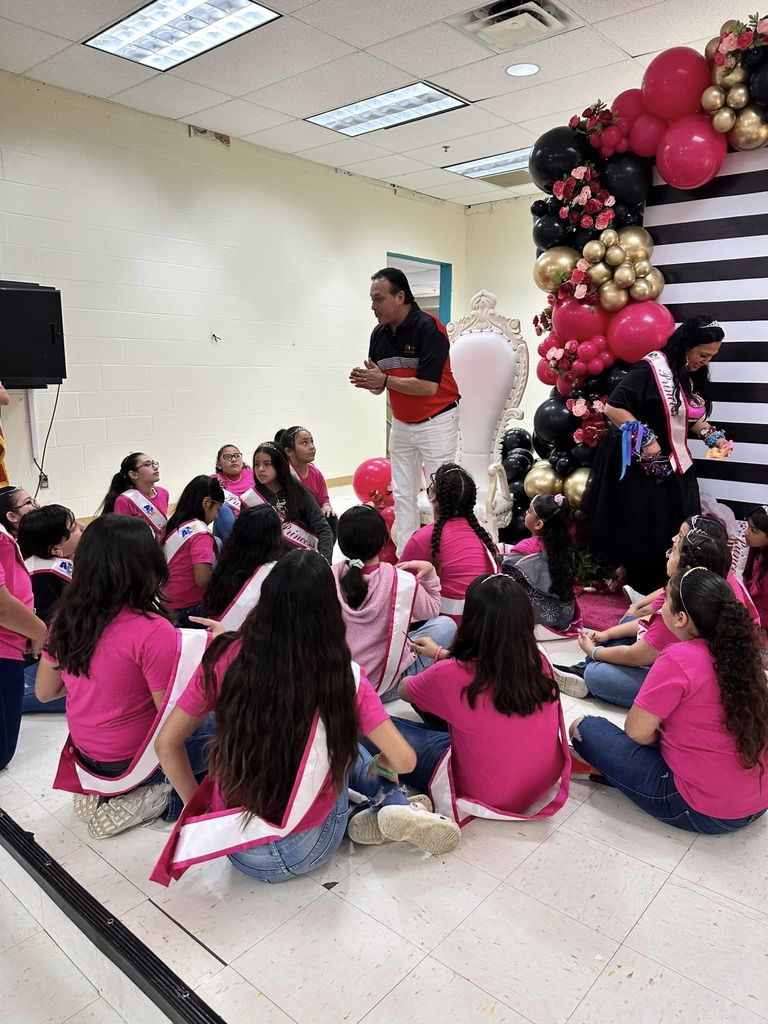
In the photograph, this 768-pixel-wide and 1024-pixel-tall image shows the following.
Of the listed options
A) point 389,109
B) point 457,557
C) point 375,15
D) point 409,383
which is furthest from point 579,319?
point 389,109

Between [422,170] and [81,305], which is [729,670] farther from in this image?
[422,170]

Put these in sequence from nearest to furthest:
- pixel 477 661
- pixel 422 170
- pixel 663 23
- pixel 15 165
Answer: pixel 477 661
pixel 663 23
pixel 15 165
pixel 422 170

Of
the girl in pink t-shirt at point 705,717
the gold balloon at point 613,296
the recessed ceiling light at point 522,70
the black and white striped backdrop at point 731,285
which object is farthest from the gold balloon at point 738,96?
the girl in pink t-shirt at point 705,717

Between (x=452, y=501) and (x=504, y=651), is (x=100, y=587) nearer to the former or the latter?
(x=504, y=651)

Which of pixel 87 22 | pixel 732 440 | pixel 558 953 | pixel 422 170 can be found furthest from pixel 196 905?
pixel 422 170

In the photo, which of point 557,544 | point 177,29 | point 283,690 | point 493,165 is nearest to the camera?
point 283,690

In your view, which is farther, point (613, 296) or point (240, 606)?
point (613, 296)

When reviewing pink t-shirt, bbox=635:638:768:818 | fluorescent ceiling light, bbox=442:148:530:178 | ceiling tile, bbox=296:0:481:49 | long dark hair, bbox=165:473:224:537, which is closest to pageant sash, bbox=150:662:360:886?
pink t-shirt, bbox=635:638:768:818

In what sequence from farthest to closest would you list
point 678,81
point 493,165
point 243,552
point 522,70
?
point 493,165, point 522,70, point 678,81, point 243,552

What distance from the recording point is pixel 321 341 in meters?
6.89

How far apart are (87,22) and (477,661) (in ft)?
13.3

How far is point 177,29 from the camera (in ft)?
13.2

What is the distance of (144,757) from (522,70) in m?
4.67

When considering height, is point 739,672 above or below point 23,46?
below
